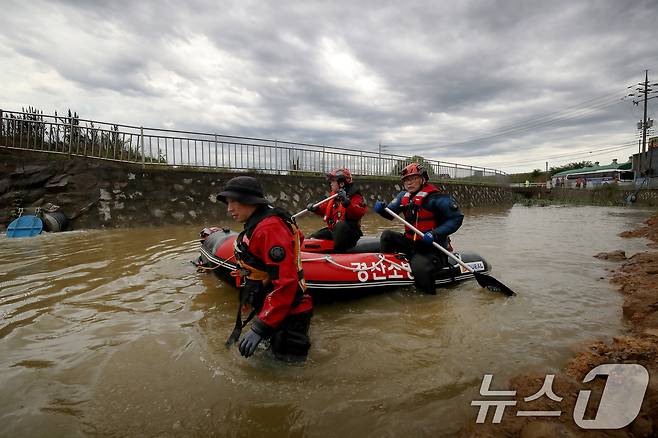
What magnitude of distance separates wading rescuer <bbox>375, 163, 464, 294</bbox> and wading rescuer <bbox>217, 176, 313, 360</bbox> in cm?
236

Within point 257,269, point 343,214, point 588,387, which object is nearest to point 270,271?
point 257,269

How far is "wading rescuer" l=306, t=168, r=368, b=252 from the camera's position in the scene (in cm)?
500

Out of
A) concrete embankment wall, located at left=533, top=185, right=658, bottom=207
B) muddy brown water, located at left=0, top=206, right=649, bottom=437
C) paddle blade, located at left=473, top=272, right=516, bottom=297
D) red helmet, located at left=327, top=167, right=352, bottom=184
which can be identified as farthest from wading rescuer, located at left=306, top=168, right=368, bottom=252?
concrete embankment wall, located at left=533, top=185, right=658, bottom=207

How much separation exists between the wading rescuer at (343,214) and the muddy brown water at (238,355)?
3.31ft

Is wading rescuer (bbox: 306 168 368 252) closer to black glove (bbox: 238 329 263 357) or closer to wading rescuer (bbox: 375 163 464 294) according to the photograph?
wading rescuer (bbox: 375 163 464 294)

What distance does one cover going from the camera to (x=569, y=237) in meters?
9.55

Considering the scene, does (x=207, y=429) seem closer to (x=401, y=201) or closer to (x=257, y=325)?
(x=257, y=325)

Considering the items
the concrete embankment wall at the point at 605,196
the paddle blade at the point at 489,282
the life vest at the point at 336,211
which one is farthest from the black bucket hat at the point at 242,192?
the concrete embankment wall at the point at 605,196

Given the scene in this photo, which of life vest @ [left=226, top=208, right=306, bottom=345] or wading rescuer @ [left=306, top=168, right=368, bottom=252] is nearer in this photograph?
life vest @ [left=226, top=208, right=306, bottom=345]

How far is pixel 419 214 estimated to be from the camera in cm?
487

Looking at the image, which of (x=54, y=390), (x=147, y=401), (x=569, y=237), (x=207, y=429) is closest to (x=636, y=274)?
(x=569, y=237)

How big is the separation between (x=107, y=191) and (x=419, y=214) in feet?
28.7

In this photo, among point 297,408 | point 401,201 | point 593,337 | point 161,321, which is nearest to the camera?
point 297,408

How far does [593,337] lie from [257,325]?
3.00 metres
